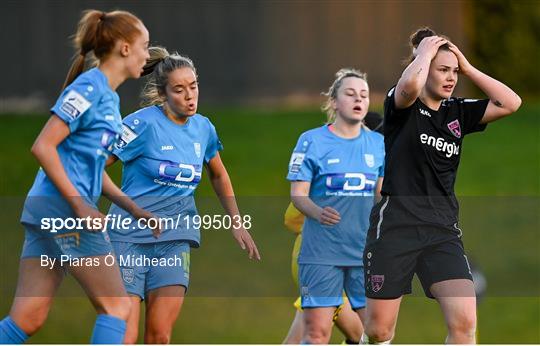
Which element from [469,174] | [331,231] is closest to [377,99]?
[469,174]

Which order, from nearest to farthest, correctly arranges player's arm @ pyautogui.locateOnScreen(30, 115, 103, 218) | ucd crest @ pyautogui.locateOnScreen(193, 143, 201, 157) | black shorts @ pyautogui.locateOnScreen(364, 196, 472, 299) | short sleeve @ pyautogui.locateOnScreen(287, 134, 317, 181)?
player's arm @ pyautogui.locateOnScreen(30, 115, 103, 218), black shorts @ pyautogui.locateOnScreen(364, 196, 472, 299), ucd crest @ pyautogui.locateOnScreen(193, 143, 201, 157), short sleeve @ pyautogui.locateOnScreen(287, 134, 317, 181)

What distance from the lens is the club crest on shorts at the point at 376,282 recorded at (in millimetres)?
7836

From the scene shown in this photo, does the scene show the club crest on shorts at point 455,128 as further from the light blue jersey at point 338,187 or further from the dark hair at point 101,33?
the dark hair at point 101,33

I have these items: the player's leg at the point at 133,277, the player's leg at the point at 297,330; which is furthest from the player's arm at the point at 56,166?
the player's leg at the point at 297,330

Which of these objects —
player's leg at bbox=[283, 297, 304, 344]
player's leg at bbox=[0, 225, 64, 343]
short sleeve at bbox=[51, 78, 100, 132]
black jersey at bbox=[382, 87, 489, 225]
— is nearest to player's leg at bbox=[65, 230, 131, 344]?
player's leg at bbox=[0, 225, 64, 343]

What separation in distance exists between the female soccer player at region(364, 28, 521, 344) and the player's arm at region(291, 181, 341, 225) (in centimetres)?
64

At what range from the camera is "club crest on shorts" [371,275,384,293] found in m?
7.84

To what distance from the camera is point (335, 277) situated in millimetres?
8938

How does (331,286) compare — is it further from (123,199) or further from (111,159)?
(123,199)

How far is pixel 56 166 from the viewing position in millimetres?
6656

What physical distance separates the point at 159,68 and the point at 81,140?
4.70 ft

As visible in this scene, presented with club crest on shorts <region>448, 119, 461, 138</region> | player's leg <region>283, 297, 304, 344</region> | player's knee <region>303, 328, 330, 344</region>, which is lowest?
player's leg <region>283, 297, 304, 344</region>

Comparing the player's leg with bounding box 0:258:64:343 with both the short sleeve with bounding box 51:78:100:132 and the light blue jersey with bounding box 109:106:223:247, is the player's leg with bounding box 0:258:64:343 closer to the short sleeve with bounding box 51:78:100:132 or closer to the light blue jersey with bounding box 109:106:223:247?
the short sleeve with bounding box 51:78:100:132

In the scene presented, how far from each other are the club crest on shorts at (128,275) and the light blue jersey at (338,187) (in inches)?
56.5
